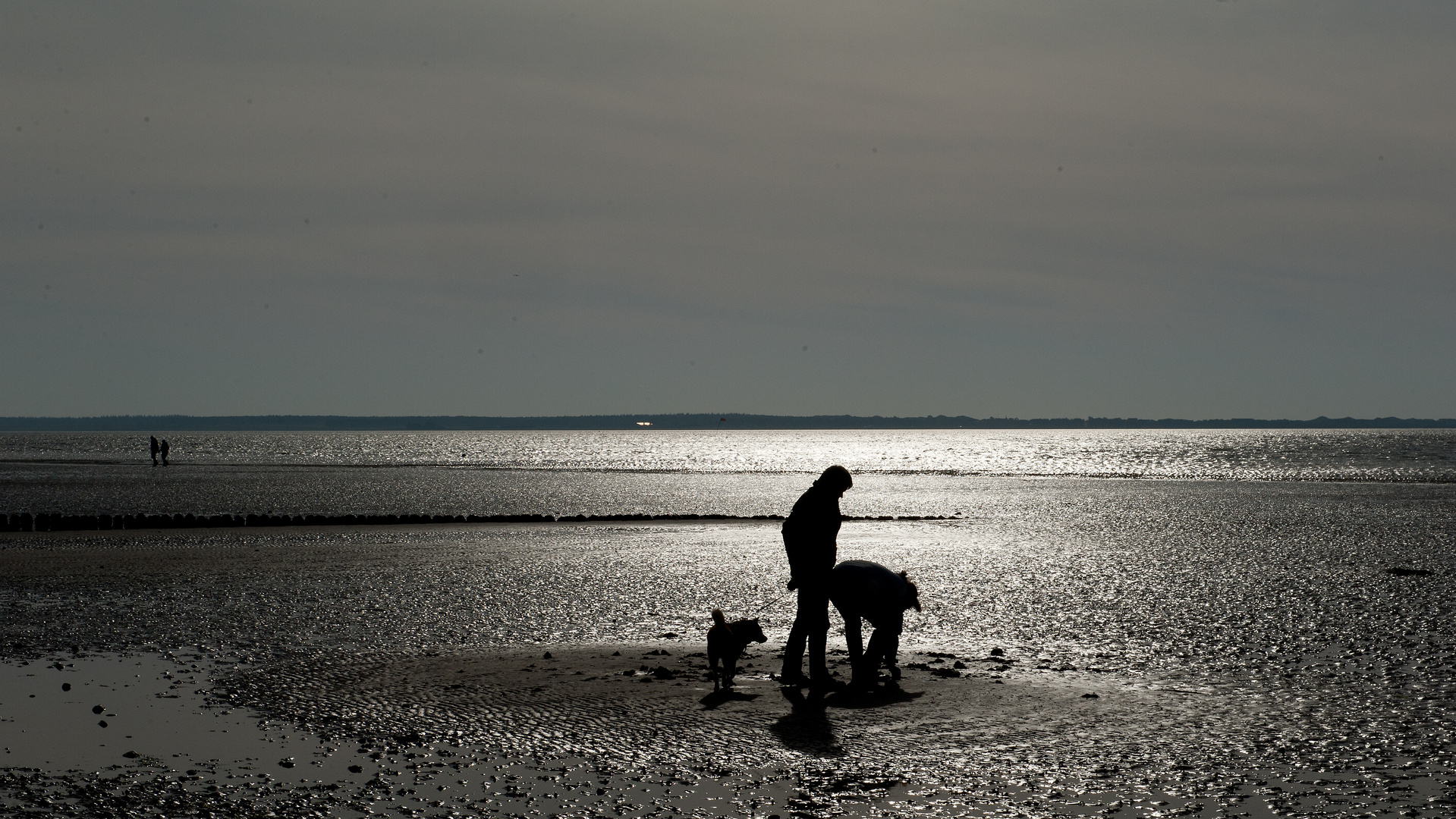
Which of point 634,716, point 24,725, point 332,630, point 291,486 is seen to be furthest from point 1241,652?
point 291,486

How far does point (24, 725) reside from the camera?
10.0m

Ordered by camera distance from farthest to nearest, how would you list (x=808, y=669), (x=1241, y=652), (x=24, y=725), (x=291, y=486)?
(x=291, y=486), (x=1241, y=652), (x=808, y=669), (x=24, y=725)

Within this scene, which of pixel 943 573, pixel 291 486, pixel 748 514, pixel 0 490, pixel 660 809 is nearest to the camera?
pixel 660 809

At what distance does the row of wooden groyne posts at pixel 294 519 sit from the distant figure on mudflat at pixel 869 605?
90.5ft

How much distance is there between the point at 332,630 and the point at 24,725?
18.4 feet

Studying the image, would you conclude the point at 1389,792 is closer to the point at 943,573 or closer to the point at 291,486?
the point at 943,573

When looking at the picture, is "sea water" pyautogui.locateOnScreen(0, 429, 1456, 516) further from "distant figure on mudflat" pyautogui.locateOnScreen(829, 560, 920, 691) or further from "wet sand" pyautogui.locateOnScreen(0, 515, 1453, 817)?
"distant figure on mudflat" pyautogui.locateOnScreen(829, 560, 920, 691)

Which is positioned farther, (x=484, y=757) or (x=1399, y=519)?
(x=1399, y=519)

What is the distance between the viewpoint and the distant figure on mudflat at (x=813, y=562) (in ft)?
39.1

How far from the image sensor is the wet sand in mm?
8094

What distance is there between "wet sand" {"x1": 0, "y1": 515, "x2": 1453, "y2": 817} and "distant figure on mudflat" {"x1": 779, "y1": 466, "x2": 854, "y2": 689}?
480mm

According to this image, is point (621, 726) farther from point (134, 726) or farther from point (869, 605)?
point (134, 726)

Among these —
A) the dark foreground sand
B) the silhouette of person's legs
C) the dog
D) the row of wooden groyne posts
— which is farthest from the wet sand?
the row of wooden groyne posts

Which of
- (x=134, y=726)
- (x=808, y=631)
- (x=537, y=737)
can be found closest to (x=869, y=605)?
(x=808, y=631)
